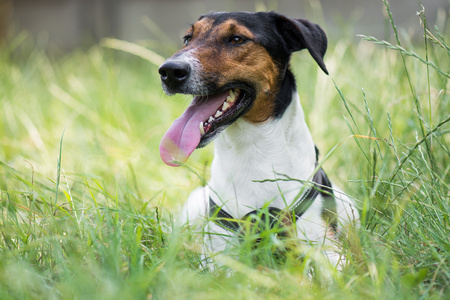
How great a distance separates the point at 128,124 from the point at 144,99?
128 cm

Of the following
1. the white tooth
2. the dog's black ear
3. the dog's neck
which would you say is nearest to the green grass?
the dog's neck

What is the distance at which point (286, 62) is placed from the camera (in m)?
2.57

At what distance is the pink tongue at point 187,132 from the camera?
7.48 feet

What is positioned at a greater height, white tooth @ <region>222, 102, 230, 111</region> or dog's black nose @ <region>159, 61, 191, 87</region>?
dog's black nose @ <region>159, 61, 191, 87</region>

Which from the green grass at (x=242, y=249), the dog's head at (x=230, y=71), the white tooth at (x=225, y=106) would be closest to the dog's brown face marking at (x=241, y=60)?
the dog's head at (x=230, y=71)

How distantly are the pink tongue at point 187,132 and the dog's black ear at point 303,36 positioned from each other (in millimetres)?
501

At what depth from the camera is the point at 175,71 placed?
87.7 inches

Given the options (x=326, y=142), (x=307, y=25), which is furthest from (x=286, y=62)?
(x=326, y=142)

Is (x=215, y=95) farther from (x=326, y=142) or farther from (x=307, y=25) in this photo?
(x=326, y=142)

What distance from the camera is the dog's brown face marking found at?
2338 mm

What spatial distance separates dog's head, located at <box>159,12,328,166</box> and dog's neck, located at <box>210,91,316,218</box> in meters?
0.08

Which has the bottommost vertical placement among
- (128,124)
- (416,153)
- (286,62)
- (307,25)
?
(128,124)

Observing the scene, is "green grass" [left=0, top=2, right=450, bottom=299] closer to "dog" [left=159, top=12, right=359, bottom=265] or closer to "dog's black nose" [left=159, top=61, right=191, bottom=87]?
"dog" [left=159, top=12, right=359, bottom=265]

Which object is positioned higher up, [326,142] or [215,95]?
[215,95]
